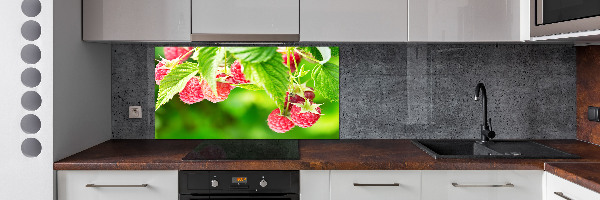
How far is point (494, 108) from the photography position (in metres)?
2.69

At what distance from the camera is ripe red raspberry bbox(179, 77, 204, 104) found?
266cm

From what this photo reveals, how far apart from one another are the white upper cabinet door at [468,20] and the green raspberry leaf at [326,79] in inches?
18.9

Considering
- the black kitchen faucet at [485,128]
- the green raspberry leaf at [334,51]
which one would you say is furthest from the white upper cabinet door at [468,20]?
the green raspberry leaf at [334,51]

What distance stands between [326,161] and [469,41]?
0.86m

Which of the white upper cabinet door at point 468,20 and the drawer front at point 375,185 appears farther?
the white upper cabinet door at point 468,20

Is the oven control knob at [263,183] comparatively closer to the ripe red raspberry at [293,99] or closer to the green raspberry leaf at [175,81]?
the ripe red raspberry at [293,99]

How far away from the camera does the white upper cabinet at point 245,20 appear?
230 centimetres
